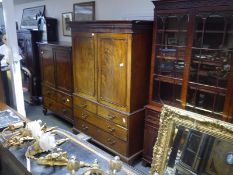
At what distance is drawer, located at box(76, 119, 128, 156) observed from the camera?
267cm

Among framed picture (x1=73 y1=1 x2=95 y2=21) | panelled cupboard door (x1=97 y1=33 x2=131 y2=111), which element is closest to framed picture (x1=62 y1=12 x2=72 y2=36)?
framed picture (x1=73 y1=1 x2=95 y2=21)

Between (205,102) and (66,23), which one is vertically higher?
(66,23)

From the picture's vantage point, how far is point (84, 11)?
3576mm

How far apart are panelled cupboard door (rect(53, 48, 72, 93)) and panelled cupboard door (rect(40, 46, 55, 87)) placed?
145mm

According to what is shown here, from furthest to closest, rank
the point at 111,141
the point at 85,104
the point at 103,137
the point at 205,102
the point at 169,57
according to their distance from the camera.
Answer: the point at 85,104
the point at 103,137
the point at 111,141
the point at 169,57
the point at 205,102

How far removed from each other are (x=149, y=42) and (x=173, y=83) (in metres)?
0.55

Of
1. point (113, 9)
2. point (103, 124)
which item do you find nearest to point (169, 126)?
point (103, 124)

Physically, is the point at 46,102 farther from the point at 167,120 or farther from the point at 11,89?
the point at 167,120

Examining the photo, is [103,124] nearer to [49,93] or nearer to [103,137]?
[103,137]

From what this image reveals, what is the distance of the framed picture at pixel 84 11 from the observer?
3450mm

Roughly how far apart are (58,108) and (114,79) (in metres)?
1.68

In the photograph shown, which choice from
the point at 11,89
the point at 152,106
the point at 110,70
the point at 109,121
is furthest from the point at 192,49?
the point at 11,89

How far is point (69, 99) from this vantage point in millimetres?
3473

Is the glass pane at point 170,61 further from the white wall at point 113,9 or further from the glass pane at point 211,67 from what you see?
the white wall at point 113,9
